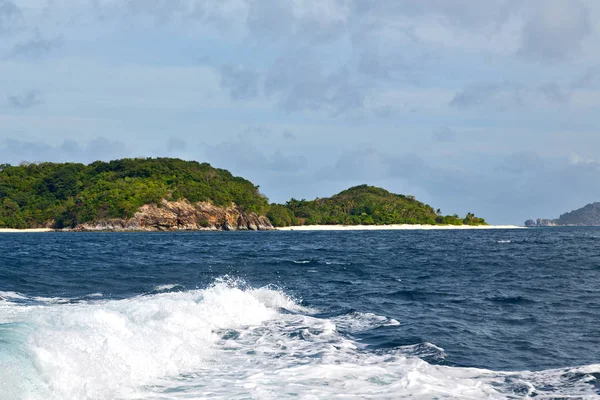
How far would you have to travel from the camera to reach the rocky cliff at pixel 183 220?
435 feet

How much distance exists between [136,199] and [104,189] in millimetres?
13532

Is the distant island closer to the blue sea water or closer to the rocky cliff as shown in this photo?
the rocky cliff

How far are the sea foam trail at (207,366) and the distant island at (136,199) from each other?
119087 mm

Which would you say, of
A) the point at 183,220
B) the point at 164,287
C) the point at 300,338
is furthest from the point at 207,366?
the point at 183,220

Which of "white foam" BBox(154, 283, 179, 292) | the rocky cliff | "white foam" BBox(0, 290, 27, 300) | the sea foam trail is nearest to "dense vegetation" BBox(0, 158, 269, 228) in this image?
the rocky cliff

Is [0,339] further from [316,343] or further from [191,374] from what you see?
[316,343]

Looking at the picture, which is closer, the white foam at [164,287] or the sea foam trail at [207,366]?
the sea foam trail at [207,366]

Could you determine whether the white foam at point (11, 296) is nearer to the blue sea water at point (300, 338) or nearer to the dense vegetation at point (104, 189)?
the blue sea water at point (300, 338)

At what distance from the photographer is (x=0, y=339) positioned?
1241cm

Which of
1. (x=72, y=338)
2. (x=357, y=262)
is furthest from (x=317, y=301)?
(x=357, y=262)

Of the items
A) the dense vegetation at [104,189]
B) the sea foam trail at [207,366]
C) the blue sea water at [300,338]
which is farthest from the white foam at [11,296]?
the dense vegetation at [104,189]

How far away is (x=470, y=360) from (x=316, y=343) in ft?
12.9

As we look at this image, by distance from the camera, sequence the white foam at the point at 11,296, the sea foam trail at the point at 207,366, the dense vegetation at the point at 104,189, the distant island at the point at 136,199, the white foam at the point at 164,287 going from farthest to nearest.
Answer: the dense vegetation at the point at 104,189
the distant island at the point at 136,199
the white foam at the point at 164,287
the white foam at the point at 11,296
the sea foam trail at the point at 207,366

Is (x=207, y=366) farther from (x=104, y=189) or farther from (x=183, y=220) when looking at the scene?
(x=104, y=189)
